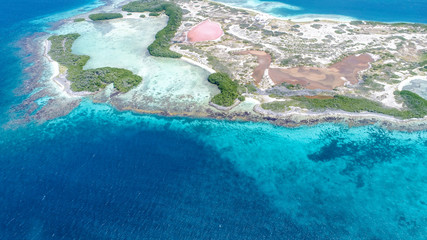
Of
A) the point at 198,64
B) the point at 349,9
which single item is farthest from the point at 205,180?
the point at 349,9

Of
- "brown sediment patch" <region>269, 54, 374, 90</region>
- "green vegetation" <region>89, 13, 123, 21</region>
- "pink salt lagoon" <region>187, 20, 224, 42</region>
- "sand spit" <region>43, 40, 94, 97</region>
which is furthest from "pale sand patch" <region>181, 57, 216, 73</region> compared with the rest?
"green vegetation" <region>89, 13, 123, 21</region>

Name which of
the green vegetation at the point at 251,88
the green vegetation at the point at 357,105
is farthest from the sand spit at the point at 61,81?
the green vegetation at the point at 357,105

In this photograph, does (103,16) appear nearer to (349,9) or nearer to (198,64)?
(198,64)

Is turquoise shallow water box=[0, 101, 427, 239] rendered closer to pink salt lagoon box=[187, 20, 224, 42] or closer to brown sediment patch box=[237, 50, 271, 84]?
brown sediment patch box=[237, 50, 271, 84]

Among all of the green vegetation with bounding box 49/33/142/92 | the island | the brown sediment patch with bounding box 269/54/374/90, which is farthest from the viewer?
the green vegetation with bounding box 49/33/142/92

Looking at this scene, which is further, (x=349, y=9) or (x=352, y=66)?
(x=349, y=9)

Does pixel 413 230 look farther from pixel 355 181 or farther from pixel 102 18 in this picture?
pixel 102 18

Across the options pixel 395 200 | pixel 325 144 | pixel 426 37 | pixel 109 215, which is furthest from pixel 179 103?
pixel 426 37
